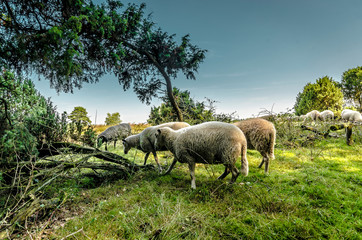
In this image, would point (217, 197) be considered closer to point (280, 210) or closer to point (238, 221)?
point (238, 221)

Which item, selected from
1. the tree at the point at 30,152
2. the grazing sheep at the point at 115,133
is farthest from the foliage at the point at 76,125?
the grazing sheep at the point at 115,133

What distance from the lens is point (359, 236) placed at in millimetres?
2211

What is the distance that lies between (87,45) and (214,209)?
10.4 meters

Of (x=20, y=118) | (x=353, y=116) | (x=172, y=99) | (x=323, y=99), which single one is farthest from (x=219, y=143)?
(x=323, y=99)

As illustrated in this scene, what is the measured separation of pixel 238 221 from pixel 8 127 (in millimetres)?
5488

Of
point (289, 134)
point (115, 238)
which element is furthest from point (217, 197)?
point (289, 134)

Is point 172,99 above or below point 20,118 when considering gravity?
above

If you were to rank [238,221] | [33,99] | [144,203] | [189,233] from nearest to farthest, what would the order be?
[189,233]
[238,221]
[144,203]
[33,99]

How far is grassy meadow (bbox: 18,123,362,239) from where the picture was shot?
2.20 meters

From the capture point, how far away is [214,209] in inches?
109

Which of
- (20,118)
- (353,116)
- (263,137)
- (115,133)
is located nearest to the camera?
(20,118)

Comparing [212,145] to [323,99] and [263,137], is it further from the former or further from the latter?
[323,99]

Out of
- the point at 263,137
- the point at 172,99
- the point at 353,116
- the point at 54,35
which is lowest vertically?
the point at 353,116

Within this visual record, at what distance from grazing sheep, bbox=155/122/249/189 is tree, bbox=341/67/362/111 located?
50929mm
